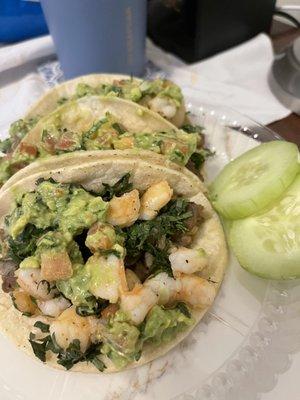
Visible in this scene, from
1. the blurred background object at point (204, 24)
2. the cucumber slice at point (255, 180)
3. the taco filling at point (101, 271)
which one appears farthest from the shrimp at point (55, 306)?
the blurred background object at point (204, 24)

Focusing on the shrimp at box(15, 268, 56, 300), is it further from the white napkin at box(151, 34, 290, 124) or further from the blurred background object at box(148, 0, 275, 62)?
the blurred background object at box(148, 0, 275, 62)

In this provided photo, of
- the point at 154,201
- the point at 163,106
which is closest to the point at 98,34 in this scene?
the point at 163,106

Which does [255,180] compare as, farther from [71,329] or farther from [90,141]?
[71,329]

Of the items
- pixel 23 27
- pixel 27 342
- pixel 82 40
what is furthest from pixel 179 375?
pixel 23 27

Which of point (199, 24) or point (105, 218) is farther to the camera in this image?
point (199, 24)

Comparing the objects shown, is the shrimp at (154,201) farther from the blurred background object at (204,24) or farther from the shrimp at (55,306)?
the blurred background object at (204,24)

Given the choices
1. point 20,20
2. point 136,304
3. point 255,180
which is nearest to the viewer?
point 136,304

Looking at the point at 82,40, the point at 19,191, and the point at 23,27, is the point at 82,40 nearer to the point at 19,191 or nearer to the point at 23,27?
the point at 23,27
